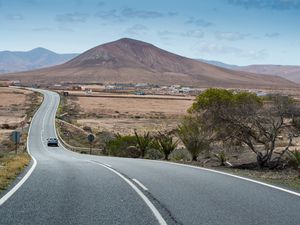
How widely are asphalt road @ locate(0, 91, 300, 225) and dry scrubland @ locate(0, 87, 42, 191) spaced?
40.5 inches

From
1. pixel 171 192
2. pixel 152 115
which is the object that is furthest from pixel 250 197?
pixel 152 115

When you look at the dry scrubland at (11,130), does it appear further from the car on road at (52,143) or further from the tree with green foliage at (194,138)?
the tree with green foliage at (194,138)

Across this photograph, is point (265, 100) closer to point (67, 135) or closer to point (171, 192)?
point (171, 192)

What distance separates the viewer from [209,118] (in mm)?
22625

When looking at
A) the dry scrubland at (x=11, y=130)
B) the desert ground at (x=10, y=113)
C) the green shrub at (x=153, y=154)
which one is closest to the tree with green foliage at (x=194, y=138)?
the green shrub at (x=153, y=154)

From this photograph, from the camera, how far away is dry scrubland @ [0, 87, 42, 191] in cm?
1537

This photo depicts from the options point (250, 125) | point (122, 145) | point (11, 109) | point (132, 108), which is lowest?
point (11, 109)

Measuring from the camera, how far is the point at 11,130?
216ft

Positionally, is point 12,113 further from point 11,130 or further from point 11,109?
point 11,130

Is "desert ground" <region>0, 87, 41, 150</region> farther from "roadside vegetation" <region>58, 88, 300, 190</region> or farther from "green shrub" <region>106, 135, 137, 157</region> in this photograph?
"roadside vegetation" <region>58, 88, 300, 190</region>

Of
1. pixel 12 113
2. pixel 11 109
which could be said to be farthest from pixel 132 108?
pixel 12 113

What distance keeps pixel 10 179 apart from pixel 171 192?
15.4 feet

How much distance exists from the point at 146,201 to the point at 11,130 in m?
58.7

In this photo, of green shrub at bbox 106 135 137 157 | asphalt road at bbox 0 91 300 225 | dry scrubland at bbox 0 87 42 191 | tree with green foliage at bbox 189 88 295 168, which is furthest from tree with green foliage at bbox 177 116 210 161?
asphalt road at bbox 0 91 300 225
